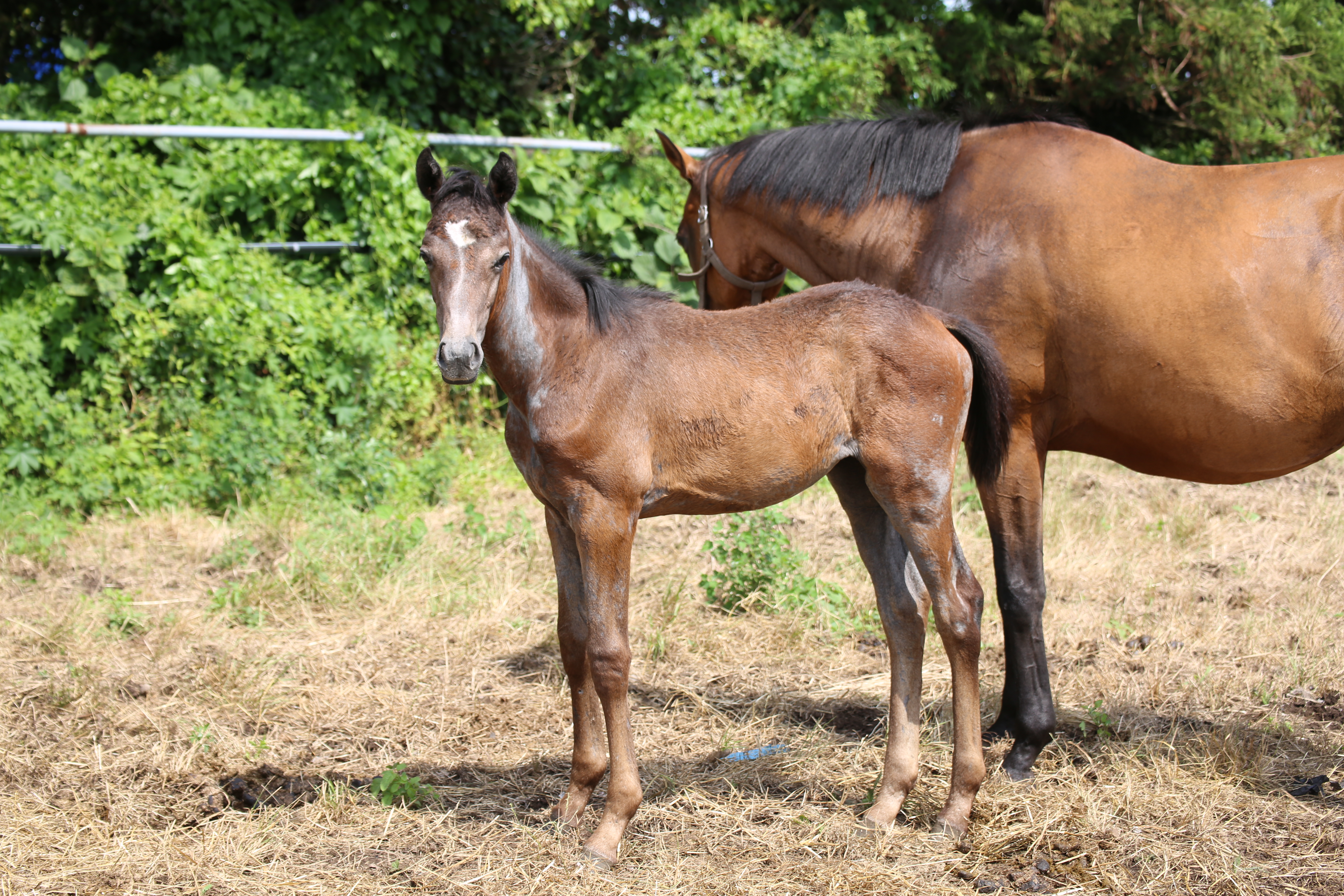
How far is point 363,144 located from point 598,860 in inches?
232

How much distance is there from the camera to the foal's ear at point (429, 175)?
305cm

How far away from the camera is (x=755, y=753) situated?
13.3ft

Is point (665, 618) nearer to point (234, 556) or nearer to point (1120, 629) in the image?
point (1120, 629)

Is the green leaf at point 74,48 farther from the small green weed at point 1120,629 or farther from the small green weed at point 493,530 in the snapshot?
the small green weed at point 1120,629

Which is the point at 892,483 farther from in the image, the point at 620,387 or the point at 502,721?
the point at 502,721

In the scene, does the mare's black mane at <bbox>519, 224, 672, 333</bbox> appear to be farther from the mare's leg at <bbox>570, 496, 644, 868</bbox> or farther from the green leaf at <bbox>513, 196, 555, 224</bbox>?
the green leaf at <bbox>513, 196, 555, 224</bbox>

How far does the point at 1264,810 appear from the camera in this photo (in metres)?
3.54

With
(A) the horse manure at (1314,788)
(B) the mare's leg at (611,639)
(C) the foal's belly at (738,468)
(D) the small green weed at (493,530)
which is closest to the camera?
(B) the mare's leg at (611,639)

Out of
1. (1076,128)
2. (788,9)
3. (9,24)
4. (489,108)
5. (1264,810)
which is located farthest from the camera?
(788,9)

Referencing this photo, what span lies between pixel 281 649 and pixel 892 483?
3.12 metres

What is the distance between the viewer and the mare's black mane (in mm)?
3389

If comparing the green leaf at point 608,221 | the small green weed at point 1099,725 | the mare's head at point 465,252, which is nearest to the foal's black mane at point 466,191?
the mare's head at point 465,252

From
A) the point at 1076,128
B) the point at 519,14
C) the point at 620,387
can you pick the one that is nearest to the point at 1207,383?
the point at 1076,128

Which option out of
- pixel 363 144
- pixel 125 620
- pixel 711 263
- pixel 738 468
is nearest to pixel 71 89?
pixel 363 144
